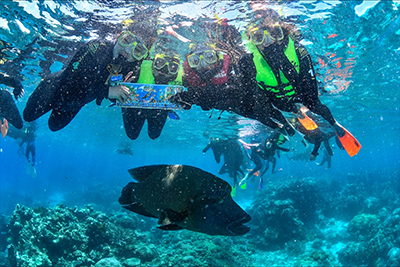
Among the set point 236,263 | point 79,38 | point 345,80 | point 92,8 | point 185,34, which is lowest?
point 236,263

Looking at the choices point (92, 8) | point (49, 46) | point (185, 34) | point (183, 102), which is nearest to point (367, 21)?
point (185, 34)

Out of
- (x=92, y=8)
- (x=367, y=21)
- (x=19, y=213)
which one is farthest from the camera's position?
(x=19, y=213)

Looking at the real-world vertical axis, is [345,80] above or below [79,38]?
above

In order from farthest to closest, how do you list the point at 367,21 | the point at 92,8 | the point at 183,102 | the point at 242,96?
1. the point at 367,21
2. the point at 92,8
3. the point at 242,96
4. the point at 183,102

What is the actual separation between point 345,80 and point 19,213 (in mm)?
20104

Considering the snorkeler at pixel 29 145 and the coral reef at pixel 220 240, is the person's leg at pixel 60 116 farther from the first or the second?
the snorkeler at pixel 29 145

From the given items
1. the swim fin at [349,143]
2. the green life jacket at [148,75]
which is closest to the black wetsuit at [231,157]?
the swim fin at [349,143]

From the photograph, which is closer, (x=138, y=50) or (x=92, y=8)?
(x=138, y=50)

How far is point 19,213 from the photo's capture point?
1104 centimetres

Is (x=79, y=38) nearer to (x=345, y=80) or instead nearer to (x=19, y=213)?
(x=19, y=213)

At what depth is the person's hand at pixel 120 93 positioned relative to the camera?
4219 millimetres

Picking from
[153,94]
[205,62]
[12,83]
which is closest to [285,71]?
[205,62]

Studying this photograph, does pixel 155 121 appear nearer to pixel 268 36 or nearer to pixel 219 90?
pixel 219 90

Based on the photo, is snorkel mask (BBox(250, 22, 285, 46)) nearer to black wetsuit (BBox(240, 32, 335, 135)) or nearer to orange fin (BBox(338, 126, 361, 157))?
black wetsuit (BBox(240, 32, 335, 135))
